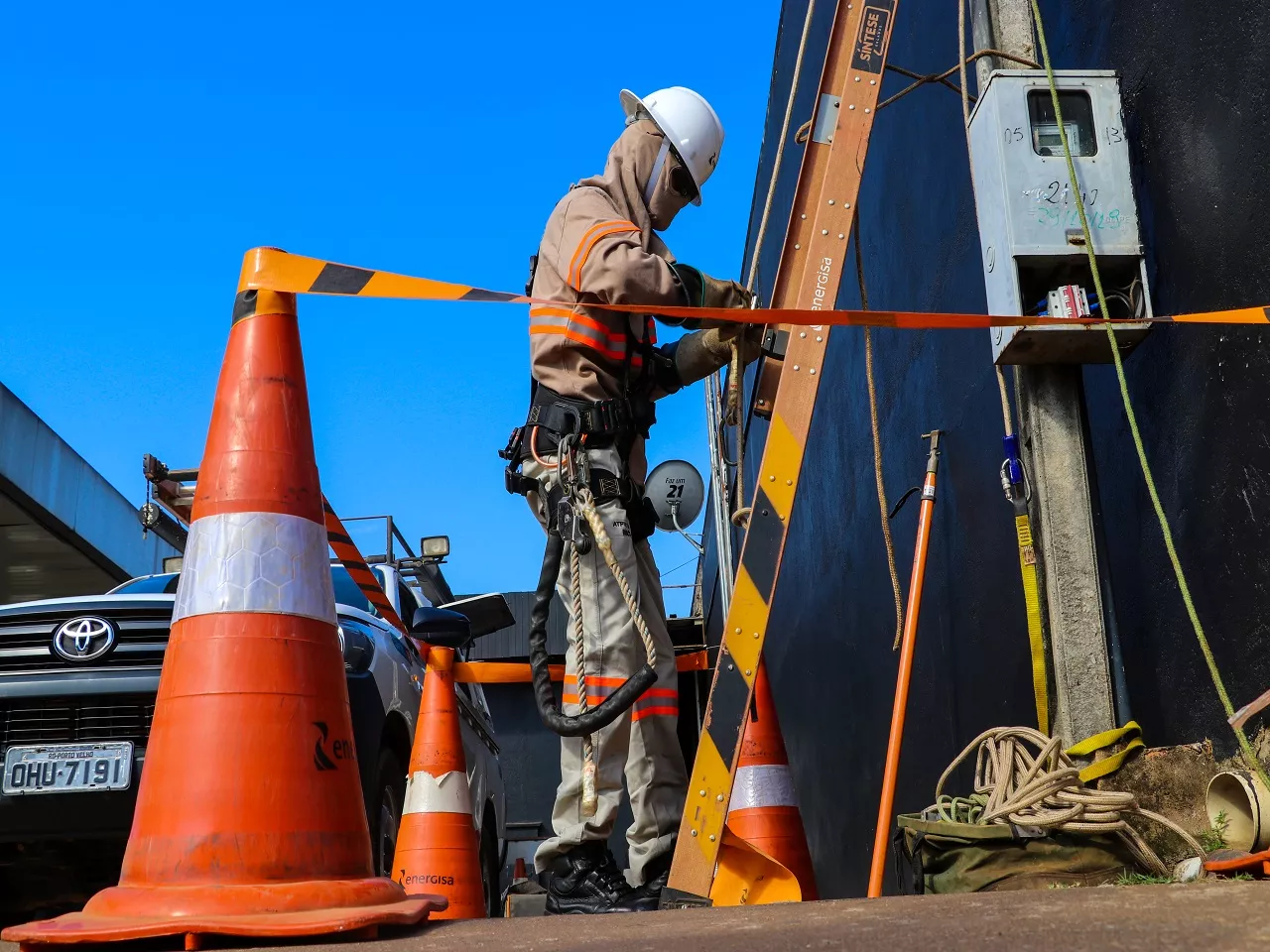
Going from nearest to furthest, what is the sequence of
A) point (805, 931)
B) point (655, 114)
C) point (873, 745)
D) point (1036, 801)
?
point (805, 931)
point (1036, 801)
point (655, 114)
point (873, 745)

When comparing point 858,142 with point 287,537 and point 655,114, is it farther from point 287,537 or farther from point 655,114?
point 287,537

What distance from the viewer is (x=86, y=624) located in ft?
14.9

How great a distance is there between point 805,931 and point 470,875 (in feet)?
9.08

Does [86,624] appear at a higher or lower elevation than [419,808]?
higher

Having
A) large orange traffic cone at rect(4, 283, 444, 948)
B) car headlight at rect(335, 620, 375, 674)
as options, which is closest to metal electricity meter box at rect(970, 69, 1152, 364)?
large orange traffic cone at rect(4, 283, 444, 948)

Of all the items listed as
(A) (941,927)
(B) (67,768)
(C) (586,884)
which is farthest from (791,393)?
(B) (67,768)

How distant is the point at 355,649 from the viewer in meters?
4.63

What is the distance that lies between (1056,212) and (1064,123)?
28 centimetres

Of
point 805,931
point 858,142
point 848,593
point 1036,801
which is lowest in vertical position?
point 805,931

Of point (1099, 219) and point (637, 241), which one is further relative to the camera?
point (637, 241)

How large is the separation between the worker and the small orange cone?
70cm

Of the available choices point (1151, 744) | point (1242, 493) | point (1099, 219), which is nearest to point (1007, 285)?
point (1099, 219)

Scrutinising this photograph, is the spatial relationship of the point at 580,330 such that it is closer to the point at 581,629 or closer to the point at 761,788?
the point at 581,629

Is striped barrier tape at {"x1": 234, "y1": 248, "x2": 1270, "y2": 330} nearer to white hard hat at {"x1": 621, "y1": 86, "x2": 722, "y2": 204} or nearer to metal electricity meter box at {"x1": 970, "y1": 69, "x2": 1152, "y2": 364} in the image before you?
metal electricity meter box at {"x1": 970, "y1": 69, "x2": 1152, "y2": 364}
